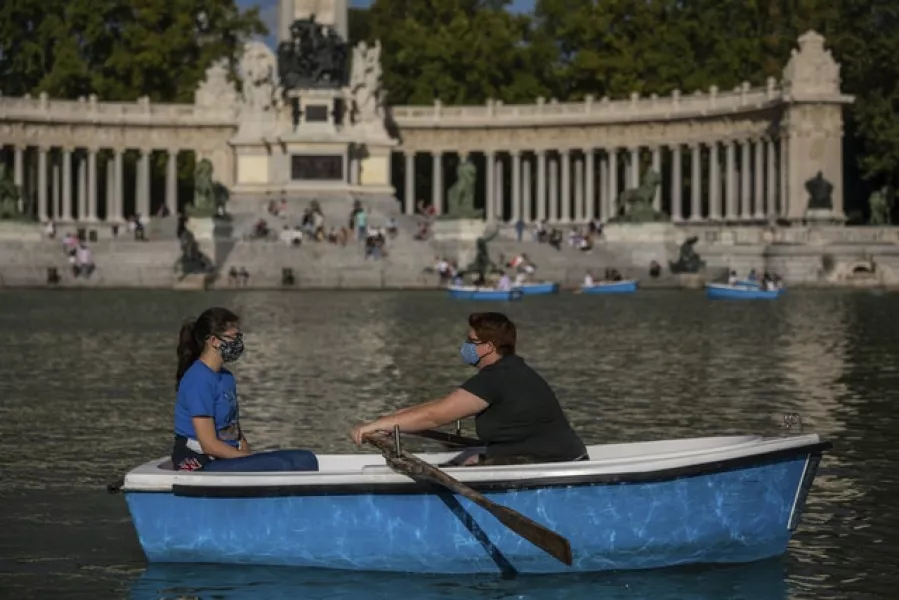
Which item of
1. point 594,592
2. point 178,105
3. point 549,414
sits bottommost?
point 594,592

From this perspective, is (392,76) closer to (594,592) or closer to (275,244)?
(275,244)

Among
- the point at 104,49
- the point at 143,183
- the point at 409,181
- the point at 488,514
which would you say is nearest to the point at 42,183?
the point at 143,183


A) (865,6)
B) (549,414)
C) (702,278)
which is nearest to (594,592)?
(549,414)

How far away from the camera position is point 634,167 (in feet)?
356

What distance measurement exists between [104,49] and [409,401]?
3649 inches

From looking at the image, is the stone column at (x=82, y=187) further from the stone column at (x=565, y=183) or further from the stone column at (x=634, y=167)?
the stone column at (x=634, y=167)

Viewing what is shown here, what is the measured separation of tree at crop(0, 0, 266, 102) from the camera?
113250 millimetres

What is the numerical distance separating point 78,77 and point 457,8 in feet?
83.5

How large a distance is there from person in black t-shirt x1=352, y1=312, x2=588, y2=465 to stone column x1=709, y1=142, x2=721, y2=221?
88986 mm

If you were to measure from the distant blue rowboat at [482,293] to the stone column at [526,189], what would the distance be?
156 ft

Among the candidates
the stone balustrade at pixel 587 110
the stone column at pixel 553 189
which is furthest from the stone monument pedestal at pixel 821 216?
the stone column at pixel 553 189

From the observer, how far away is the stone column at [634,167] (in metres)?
108

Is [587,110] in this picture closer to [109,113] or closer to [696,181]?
[696,181]

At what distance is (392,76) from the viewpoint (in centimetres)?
11850
